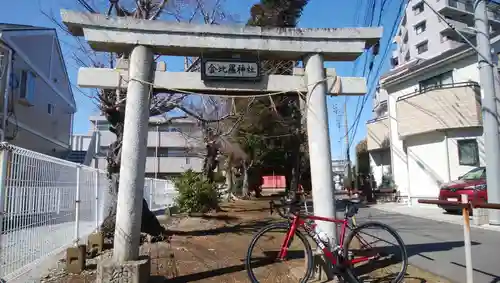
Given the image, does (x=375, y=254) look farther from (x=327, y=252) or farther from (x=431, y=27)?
(x=431, y=27)

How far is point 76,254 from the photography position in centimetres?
605

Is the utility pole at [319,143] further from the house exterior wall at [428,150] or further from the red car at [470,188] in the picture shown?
the house exterior wall at [428,150]

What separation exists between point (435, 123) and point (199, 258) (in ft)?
47.0

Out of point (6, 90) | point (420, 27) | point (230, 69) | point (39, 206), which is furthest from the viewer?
point (420, 27)

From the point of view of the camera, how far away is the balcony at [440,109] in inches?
622

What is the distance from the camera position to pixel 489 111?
11.1m

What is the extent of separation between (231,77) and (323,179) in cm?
223

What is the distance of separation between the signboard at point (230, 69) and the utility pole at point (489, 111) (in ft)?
29.1

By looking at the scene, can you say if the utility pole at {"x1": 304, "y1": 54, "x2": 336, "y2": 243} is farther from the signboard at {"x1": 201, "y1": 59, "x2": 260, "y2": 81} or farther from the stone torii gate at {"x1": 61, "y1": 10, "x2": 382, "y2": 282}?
the signboard at {"x1": 201, "y1": 59, "x2": 260, "y2": 81}

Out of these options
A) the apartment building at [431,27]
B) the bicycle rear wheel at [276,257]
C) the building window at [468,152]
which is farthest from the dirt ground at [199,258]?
the apartment building at [431,27]

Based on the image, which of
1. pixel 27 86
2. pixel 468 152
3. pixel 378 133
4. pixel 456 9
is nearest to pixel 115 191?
pixel 27 86

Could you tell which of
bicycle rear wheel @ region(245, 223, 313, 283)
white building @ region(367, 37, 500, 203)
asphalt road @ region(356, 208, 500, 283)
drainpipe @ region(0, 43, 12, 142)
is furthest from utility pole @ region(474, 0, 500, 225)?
drainpipe @ region(0, 43, 12, 142)

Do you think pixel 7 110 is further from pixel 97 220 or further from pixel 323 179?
pixel 323 179

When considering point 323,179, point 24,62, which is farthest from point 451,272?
point 24,62
